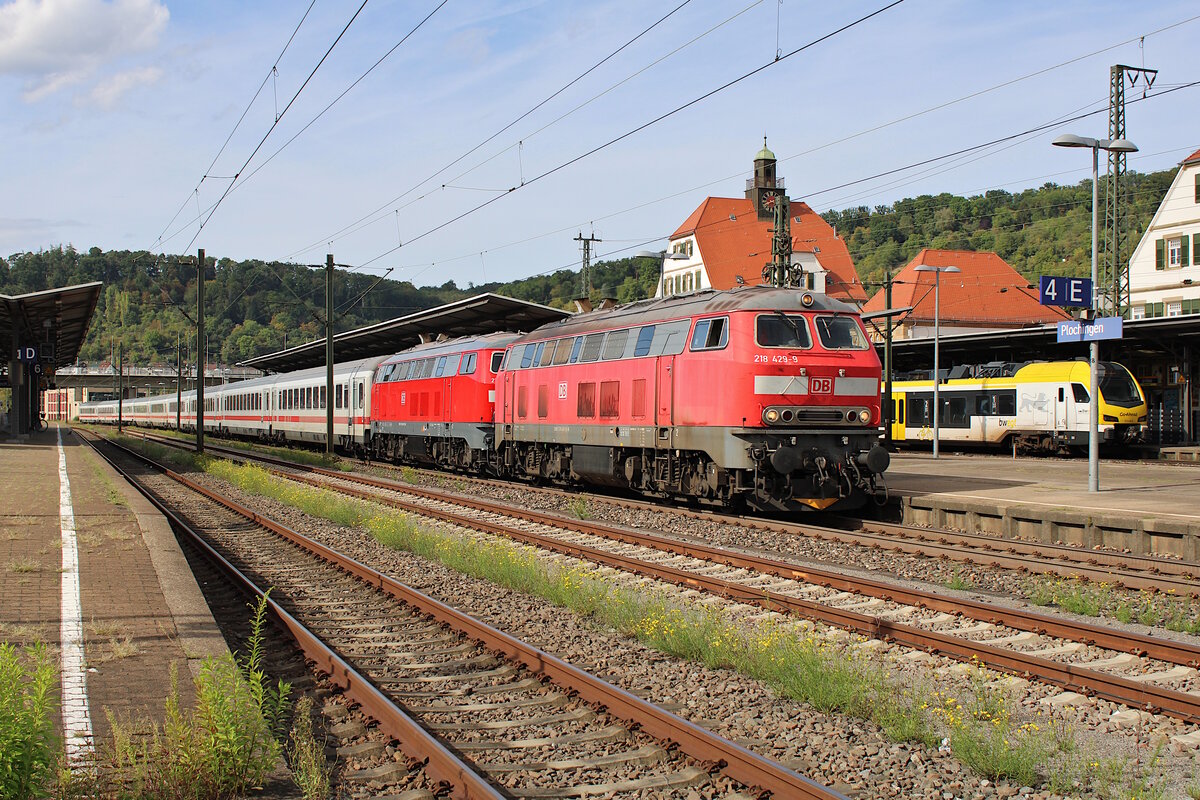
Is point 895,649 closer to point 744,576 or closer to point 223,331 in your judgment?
point 744,576

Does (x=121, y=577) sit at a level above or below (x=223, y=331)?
below

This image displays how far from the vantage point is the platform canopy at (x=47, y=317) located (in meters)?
37.2

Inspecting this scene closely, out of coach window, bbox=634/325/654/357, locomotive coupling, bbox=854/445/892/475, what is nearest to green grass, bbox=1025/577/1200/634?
locomotive coupling, bbox=854/445/892/475

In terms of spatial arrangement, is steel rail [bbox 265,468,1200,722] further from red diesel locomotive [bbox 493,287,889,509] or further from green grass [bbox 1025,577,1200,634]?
red diesel locomotive [bbox 493,287,889,509]

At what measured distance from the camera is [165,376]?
109375 mm

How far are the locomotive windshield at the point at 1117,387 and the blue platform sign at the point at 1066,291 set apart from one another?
1734 cm

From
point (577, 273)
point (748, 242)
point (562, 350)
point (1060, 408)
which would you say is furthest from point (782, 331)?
point (577, 273)

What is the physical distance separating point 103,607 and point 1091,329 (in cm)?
1596

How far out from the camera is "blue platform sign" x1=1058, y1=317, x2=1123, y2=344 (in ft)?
56.5

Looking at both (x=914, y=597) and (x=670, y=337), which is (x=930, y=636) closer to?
(x=914, y=597)

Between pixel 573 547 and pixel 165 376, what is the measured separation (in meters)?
106

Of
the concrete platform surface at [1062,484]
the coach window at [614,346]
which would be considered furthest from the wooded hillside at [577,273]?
the coach window at [614,346]

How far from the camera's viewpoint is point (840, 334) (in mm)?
16922

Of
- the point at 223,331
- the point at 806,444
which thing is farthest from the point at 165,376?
the point at 806,444
